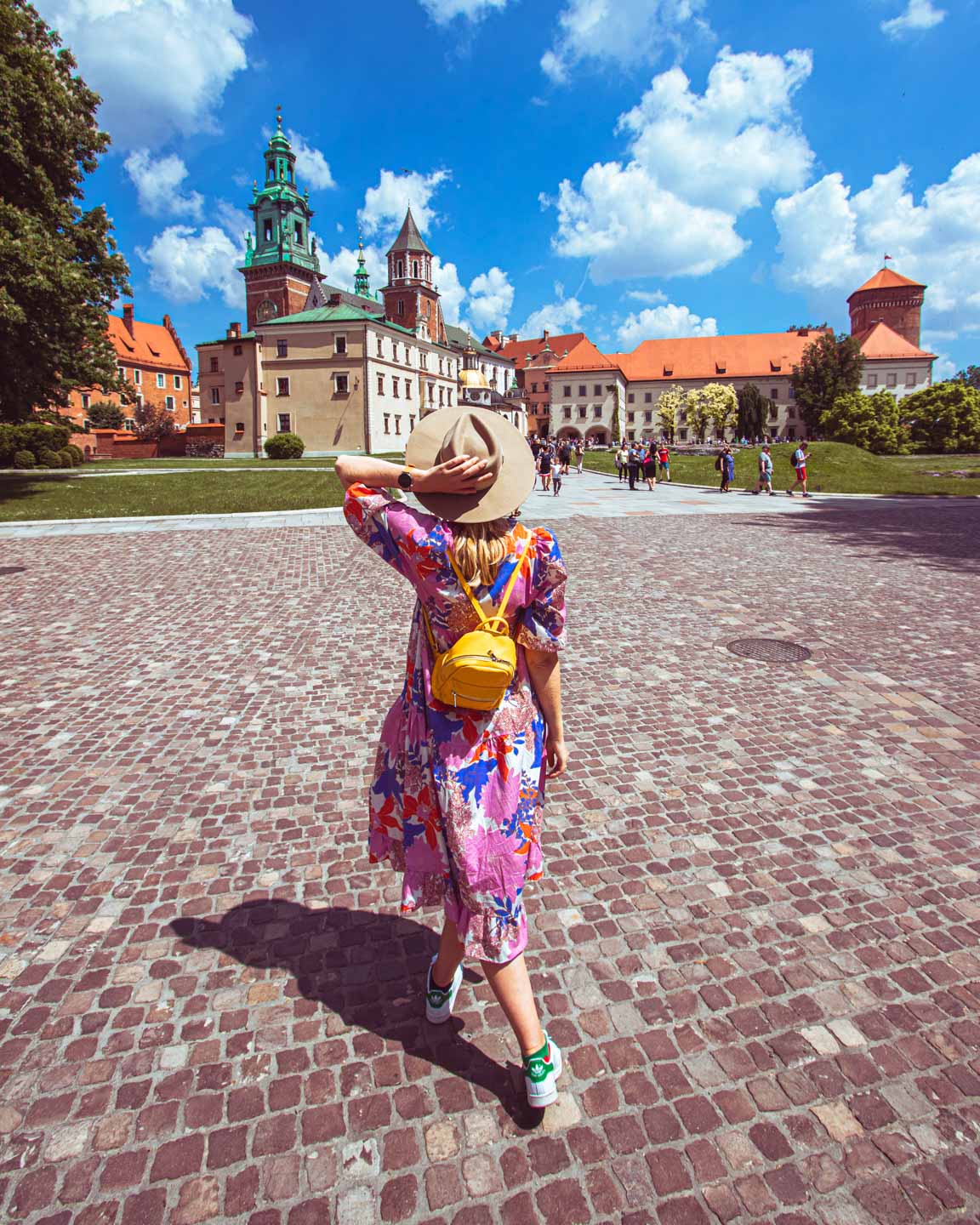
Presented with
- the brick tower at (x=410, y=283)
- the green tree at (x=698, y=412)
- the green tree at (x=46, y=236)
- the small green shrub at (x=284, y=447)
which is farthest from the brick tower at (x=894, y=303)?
the green tree at (x=46, y=236)

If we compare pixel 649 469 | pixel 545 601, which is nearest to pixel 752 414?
pixel 649 469

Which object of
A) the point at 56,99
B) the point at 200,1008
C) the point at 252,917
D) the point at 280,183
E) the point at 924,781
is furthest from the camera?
the point at 280,183

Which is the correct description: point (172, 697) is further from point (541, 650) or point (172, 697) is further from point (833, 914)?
point (833, 914)

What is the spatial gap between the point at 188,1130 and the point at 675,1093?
5.36 feet

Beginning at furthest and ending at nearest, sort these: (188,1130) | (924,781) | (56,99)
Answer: (56,99)
(924,781)
(188,1130)

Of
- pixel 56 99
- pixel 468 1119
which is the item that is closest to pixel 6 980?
pixel 468 1119

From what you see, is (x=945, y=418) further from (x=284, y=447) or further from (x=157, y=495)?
(x=157, y=495)

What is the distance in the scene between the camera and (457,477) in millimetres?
2008

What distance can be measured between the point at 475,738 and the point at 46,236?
23248mm

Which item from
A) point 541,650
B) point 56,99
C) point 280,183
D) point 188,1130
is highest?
point 280,183

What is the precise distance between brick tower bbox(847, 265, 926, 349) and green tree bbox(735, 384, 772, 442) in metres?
35.7

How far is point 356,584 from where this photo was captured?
10.1 m

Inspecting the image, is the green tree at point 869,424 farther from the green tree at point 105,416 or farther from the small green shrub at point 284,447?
the green tree at point 105,416

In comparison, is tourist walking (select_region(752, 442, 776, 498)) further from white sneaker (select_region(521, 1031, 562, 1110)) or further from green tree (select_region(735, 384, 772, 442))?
green tree (select_region(735, 384, 772, 442))
